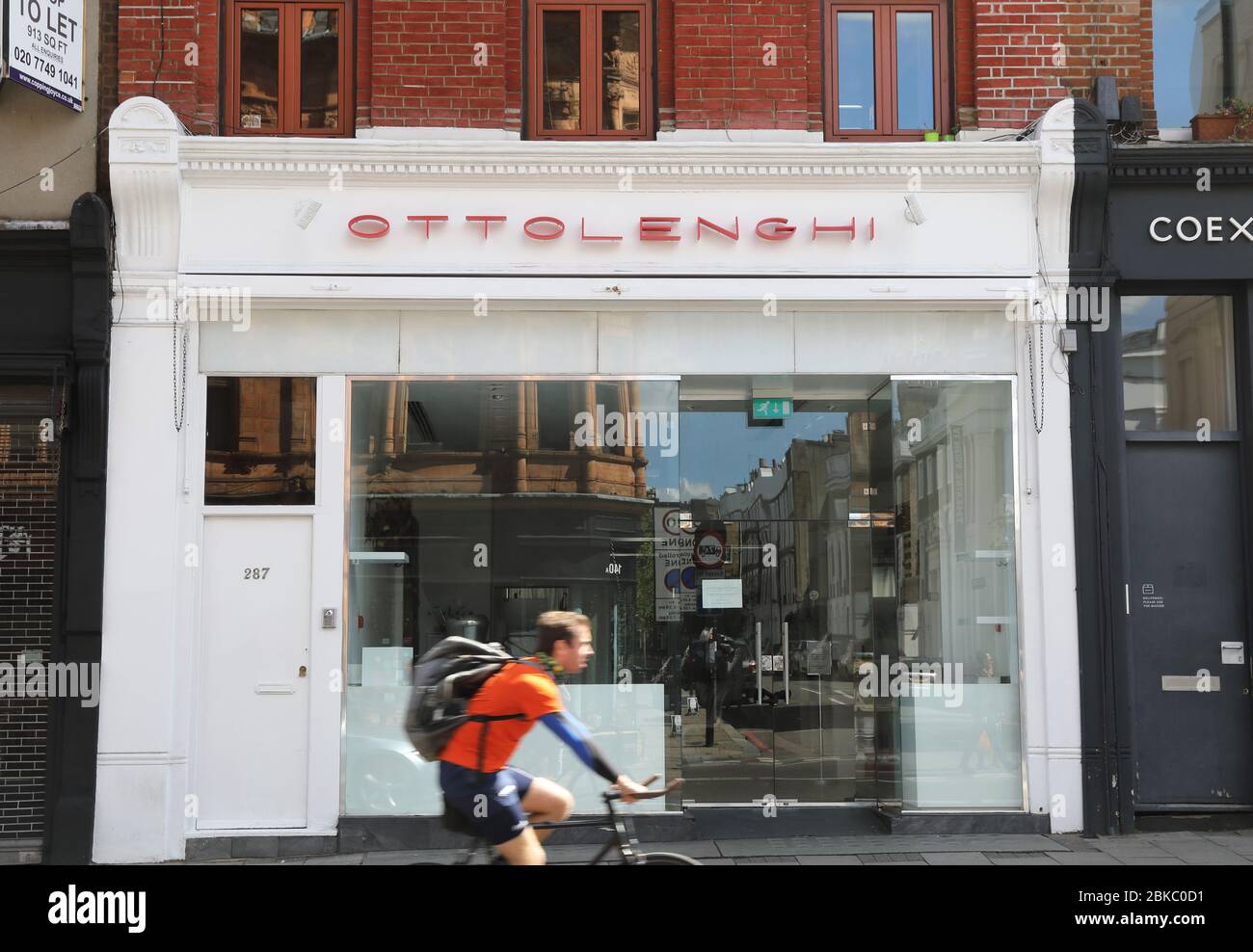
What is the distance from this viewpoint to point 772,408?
10.8 meters

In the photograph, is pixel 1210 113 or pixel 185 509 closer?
pixel 185 509

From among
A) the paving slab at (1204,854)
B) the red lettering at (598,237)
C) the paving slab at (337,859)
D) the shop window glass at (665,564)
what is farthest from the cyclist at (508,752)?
the paving slab at (1204,854)

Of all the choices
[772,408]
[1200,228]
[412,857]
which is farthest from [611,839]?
[1200,228]

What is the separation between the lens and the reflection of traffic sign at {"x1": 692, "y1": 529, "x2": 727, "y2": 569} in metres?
10.7

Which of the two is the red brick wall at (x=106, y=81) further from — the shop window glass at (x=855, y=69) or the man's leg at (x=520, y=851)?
the man's leg at (x=520, y=851)

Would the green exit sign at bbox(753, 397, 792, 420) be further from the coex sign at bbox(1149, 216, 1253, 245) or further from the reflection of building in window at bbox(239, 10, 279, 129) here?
the reflection of building in window at bbox(239, 10, 279, 129)

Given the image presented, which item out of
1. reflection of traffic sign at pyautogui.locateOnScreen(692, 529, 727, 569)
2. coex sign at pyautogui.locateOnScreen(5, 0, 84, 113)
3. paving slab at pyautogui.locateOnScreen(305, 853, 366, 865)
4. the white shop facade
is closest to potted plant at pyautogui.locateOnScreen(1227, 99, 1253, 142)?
the white shop facade

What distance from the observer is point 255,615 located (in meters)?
9.91

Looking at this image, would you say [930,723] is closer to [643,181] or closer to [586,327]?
[586,327]

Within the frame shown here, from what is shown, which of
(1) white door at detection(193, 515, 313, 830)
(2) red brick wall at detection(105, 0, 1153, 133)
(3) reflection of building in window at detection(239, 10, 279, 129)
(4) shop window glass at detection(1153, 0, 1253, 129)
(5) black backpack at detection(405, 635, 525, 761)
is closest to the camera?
(5) black backpack at detection(405, 635, 525, 761)

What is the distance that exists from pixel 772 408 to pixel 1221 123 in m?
4.35

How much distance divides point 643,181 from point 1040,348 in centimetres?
345

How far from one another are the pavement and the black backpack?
3.18 meters
